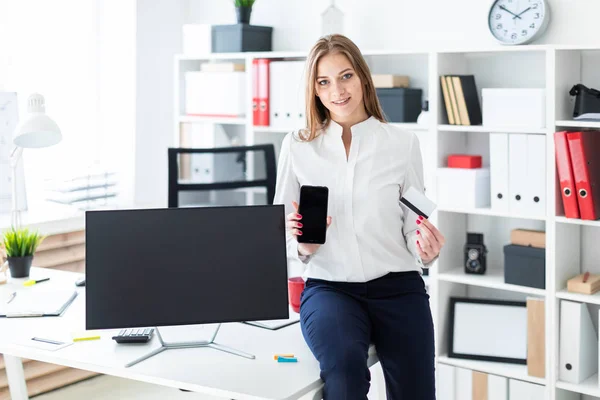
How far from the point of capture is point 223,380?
5.97ft

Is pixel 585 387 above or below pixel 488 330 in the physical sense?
below

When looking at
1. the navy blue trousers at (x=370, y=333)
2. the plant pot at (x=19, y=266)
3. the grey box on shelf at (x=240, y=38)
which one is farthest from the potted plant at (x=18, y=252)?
the grey box on shelf at (x=240, y=38)

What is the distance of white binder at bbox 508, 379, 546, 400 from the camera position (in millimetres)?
3256

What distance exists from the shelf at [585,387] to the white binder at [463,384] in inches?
15.0

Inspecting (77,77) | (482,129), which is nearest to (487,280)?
(482,129)

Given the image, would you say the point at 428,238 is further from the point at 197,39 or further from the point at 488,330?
the point at 197,39

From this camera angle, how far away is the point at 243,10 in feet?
13.4

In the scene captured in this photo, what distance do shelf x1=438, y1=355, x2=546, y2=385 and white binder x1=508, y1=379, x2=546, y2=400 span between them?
2 centimetres

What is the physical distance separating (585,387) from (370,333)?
1.44 m

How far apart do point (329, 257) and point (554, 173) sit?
1.27 meters

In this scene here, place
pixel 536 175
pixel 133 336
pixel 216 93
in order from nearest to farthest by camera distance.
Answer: pixel 133 336 < pixel 536 175 < pixel 216 93

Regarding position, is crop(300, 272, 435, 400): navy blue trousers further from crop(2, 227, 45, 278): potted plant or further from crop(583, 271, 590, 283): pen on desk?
crop(583, 271, 590, 283): pen on desk

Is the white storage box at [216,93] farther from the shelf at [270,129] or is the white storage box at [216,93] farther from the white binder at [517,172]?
the white binder at [517,172]

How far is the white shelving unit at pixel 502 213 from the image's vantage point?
125 inches
